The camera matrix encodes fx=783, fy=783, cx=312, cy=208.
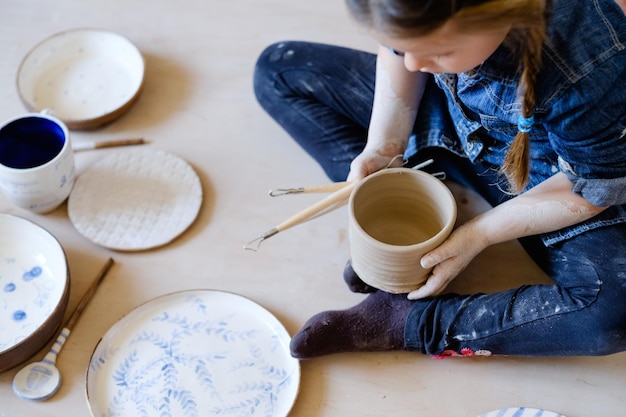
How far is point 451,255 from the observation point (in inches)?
40.1

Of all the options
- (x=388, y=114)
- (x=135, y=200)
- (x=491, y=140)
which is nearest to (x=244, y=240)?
(x=135, y=200)

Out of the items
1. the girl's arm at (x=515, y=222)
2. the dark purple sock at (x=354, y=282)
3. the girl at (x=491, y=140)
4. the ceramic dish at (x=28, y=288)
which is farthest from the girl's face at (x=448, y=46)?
the ceramic dish at (x=28, y=288)

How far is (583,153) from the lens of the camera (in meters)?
0.93

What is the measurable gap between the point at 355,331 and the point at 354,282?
0.08m

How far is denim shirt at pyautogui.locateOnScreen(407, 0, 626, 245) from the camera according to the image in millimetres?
878

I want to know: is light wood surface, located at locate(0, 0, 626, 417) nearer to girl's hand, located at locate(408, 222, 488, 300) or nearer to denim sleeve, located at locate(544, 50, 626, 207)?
girl's hand, located at locate(408, 222, 488, 300)

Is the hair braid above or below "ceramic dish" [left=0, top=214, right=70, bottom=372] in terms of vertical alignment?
above

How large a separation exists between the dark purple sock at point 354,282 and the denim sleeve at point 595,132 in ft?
1.08

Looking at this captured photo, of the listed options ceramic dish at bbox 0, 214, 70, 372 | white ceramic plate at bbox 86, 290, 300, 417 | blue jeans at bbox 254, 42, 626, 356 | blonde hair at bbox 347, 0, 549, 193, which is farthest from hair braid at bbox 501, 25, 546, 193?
ceramic dish at bbox 0, 214, 70, 372

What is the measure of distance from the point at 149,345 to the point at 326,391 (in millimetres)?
258

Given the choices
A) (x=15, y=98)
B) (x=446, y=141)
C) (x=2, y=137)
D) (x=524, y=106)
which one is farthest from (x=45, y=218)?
(x=524, y=106)

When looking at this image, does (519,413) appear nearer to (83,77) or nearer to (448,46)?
(448,46)

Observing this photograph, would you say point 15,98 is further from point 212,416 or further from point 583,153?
point 583,153

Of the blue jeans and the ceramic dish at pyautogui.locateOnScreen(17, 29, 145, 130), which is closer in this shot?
the blue jeans
